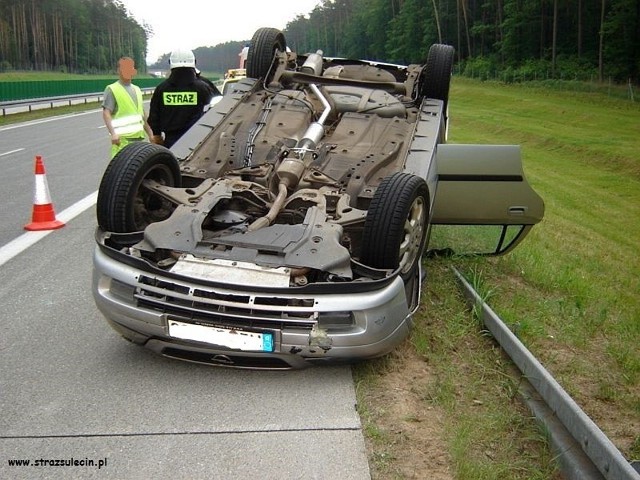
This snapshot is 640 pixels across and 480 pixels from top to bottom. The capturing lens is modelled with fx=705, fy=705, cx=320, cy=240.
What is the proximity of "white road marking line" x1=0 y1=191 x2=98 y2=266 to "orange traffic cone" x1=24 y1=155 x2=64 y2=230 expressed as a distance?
165 mm

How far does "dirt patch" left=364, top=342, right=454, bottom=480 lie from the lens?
3252 mm

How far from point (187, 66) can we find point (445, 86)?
2.65m

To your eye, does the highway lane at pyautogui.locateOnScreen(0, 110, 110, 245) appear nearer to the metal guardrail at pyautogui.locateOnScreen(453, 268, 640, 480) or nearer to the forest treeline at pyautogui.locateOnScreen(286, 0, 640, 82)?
the metal guardrail at pyautogui.locateOnScreen(453, 268, 640, 480)

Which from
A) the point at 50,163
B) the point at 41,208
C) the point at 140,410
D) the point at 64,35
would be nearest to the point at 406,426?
the point at 140,410

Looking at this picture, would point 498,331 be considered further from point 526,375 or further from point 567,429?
point 567,429

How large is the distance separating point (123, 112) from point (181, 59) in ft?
2.96

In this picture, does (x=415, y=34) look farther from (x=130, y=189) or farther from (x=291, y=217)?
(x=130, y=189)

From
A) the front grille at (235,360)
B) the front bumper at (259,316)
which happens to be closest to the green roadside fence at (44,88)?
the front bumper at (259,316)

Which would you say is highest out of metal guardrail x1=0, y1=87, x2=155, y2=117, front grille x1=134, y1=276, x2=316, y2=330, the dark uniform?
the dark uniform

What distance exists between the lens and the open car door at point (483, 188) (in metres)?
5.61

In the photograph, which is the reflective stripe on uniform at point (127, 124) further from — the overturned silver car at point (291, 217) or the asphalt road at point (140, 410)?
the asphalt road at point (140, 410)

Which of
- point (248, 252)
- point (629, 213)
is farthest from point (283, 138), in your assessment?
point (629, 213)

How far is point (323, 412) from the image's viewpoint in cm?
378

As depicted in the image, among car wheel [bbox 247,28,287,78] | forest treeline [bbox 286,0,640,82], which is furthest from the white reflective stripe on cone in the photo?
forest treeline [bbox 286,0,640,82]
